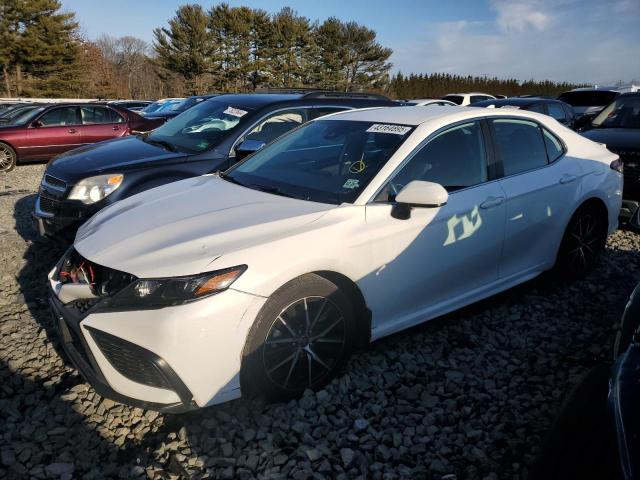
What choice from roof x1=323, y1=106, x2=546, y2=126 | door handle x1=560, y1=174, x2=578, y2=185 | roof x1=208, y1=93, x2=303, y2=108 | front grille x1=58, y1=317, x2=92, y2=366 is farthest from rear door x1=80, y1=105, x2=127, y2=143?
door handle x1=560, y1=174, x2=578, y2=185

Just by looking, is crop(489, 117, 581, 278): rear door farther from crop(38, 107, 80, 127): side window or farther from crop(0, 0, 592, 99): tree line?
crop(0, 0, 592, 99): tree line

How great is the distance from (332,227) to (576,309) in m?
2.43

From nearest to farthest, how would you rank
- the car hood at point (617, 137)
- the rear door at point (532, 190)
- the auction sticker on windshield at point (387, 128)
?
the auction sticker on windshield at point (387, 128) → the rear door at point (532, 190) → the car hood at point (617, 137)

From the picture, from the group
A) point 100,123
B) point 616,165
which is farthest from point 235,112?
point 100,123

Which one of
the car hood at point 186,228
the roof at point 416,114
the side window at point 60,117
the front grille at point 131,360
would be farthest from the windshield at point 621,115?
the side window at point 60,117

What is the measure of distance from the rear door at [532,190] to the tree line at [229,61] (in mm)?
42972

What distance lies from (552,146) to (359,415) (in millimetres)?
2769

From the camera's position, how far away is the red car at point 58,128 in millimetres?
10992

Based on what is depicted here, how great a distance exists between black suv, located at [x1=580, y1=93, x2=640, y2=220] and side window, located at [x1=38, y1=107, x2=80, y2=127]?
1055cm

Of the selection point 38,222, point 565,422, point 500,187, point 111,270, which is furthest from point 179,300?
point 38,222

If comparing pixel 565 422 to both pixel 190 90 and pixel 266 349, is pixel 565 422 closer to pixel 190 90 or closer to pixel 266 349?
pixel 266 349

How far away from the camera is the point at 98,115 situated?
1196cm

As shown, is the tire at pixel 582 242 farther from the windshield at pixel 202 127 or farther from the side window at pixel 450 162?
the windshield at pixel 202 127

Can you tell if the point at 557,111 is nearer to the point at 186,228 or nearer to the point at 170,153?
the point at 170,153
